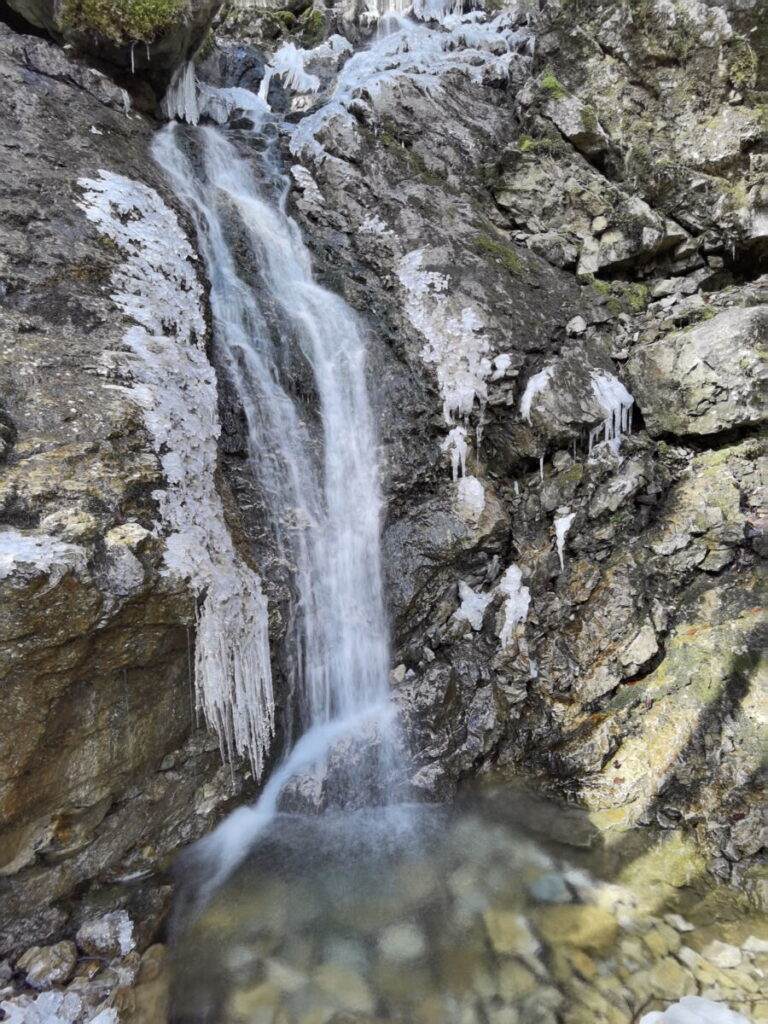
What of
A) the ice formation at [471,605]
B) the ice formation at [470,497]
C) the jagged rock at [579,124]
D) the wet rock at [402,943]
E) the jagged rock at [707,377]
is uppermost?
the jagged rock at [579,124]

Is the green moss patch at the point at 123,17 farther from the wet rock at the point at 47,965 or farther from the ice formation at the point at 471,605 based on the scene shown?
the wet rock at the point at 47,965

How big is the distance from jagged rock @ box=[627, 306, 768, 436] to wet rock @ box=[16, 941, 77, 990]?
330 inches

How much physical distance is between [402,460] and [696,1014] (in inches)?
227

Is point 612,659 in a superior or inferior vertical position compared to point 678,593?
inferior

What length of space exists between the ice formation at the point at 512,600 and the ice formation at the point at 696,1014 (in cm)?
337

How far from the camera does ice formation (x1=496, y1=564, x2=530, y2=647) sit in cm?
643

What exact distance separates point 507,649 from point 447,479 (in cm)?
238

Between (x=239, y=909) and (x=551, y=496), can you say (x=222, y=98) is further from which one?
(x=239, y=909)

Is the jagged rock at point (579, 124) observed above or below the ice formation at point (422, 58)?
below

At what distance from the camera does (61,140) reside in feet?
22.1

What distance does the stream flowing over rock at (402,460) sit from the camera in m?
3.90

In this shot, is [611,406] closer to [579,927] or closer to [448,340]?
[448,340]

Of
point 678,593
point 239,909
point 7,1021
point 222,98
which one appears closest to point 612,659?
point 678,593

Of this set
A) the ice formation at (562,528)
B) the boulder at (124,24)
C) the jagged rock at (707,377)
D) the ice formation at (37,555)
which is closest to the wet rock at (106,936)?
the ice formation at (37,555)
